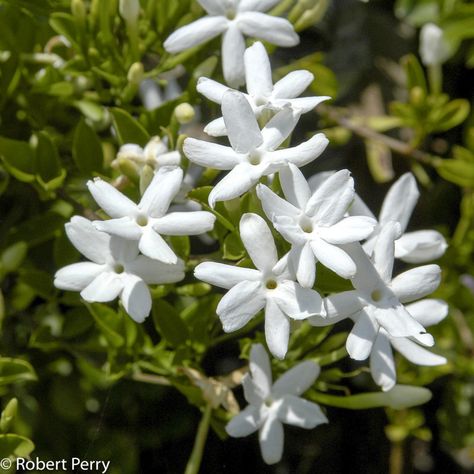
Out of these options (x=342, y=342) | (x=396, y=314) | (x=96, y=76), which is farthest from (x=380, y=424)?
(x=96, y=76)

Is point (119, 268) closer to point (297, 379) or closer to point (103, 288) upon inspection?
point (103, 288)

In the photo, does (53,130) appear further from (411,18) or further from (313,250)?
(411,18)

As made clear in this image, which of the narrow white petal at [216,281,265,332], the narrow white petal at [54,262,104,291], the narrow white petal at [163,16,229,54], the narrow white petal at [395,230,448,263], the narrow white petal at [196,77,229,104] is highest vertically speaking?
the narrow white petal at [163,16,229,54]

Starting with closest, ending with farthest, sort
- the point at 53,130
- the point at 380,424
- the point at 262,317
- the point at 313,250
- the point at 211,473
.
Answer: the point at 313,250
the point at 262,317
the point at 53,130
the point at 211,473
the point at 380,424

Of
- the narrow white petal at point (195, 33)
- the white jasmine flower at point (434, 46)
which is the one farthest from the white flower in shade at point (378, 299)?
the white jasmine flower at point (434, 46)

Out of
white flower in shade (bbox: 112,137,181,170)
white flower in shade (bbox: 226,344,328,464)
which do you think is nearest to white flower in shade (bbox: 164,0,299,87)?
white flower in shade (bbox: 112,137,181,170)

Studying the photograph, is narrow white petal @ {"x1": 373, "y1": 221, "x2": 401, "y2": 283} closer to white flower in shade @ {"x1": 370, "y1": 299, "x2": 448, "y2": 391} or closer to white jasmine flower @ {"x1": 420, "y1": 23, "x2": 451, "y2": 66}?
white flower in shade @ {"x1": 370, "y1": 299, "x2": 448, "y2": 391}

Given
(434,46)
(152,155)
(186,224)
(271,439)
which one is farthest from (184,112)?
(434,46)
